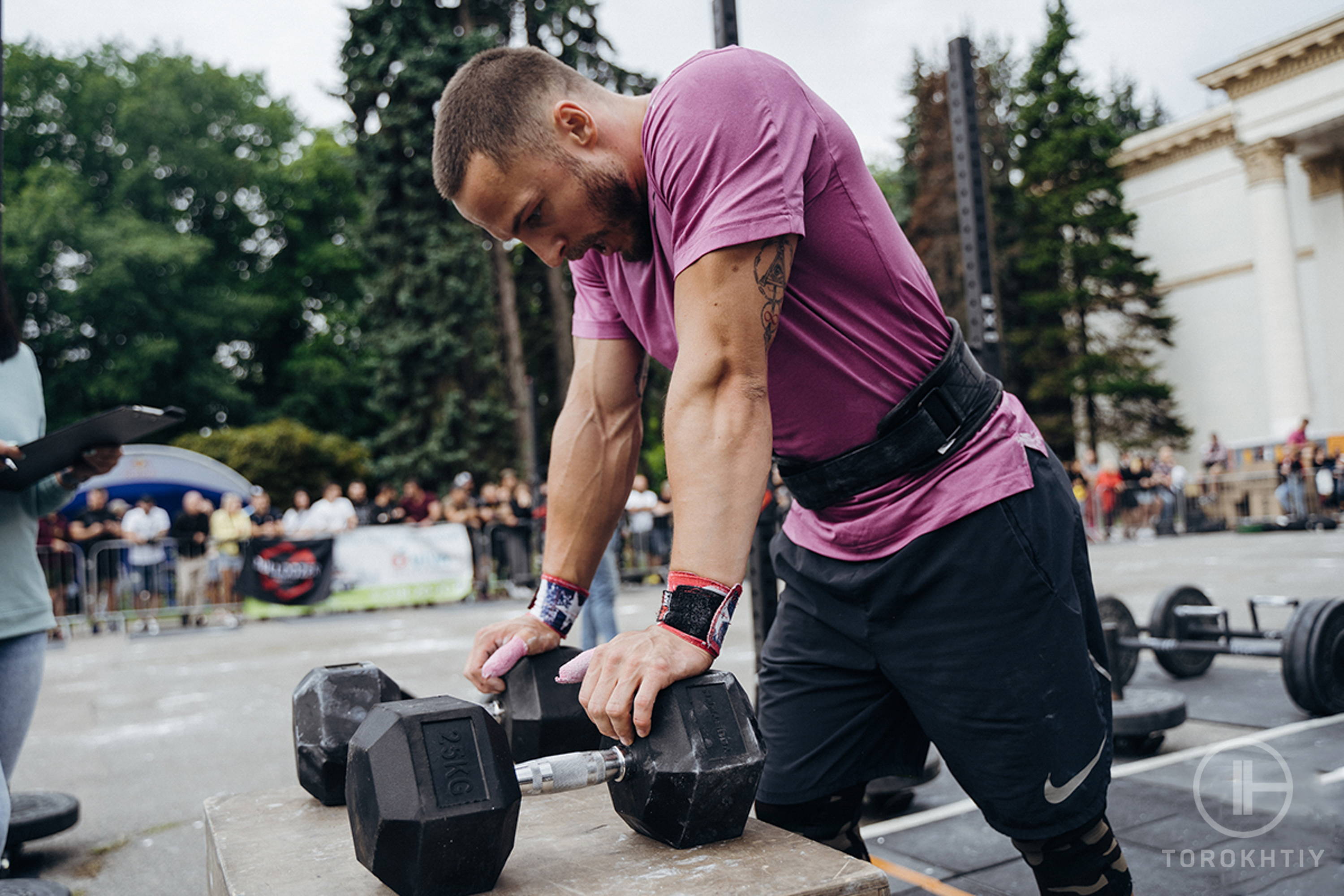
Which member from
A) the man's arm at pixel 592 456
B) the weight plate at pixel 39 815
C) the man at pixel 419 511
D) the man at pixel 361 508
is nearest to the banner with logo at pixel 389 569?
the man at pixel 419 511

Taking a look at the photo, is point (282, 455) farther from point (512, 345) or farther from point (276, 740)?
point (276, 740)

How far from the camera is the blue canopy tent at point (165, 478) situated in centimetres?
1675

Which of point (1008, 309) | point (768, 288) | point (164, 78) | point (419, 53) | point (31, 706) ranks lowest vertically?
point (31, 706)

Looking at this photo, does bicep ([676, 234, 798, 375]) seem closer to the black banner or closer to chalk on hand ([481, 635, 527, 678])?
chalk on hand ([481, 635, 527, 678])

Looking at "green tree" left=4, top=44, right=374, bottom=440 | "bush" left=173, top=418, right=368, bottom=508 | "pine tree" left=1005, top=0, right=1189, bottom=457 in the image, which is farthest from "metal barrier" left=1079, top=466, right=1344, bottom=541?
"green tree" left=4, top=44, right=374, bottom=440

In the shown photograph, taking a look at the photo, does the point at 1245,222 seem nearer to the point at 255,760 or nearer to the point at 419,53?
the point at 419,53

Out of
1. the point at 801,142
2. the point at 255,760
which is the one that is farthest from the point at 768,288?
the point at 255,760

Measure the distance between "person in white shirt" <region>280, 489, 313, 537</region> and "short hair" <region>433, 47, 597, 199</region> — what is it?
1162 centimetres

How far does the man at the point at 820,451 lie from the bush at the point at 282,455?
2204cm

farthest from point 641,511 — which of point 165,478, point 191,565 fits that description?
point 165,478

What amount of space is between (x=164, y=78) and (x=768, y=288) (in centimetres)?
3256

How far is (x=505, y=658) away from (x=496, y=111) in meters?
0.96

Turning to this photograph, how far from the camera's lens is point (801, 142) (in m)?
1.52

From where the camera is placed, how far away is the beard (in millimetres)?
1648
